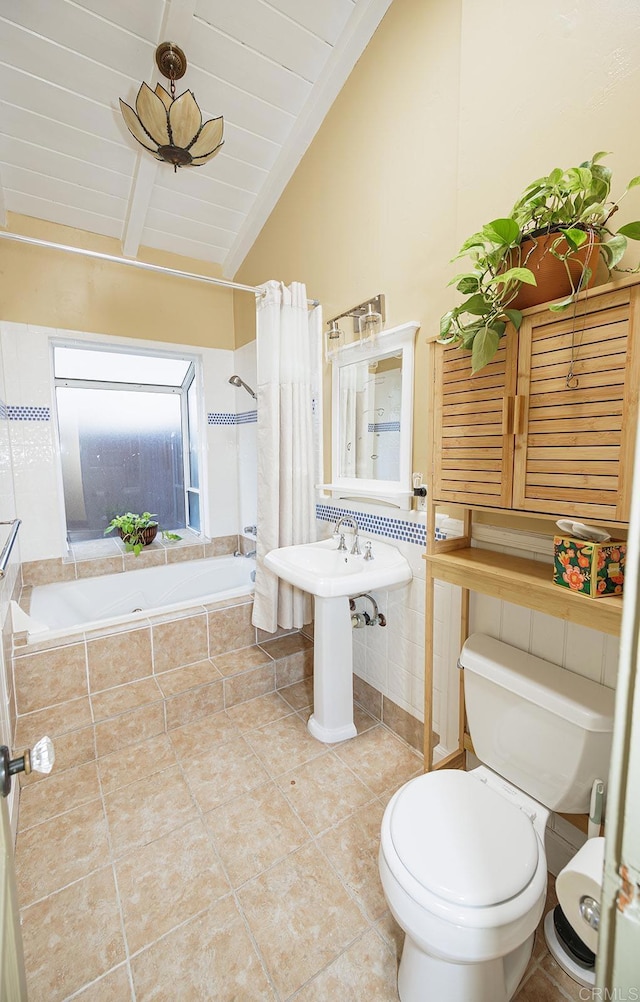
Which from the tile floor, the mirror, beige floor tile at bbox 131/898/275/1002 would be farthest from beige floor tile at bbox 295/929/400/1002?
the mirror

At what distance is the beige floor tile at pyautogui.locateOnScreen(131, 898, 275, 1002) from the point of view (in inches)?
40.9

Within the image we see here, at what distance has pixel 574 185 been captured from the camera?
905mm

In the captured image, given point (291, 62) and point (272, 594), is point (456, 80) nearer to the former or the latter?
point (291, 62)

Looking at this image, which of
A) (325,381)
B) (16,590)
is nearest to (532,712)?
(325,381)

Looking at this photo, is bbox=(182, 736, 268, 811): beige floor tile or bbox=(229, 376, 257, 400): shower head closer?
bbox=(182, 736, 268, 811): beige floor tile

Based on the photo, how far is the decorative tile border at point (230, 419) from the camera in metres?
3.11

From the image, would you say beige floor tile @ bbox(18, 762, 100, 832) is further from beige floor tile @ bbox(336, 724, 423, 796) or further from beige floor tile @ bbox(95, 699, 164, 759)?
beige floor tile @ bbox(336, 724, 423, 796)

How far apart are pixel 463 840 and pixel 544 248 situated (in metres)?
1.42

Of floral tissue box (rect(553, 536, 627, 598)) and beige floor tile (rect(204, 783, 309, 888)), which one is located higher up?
floral tissue box (rect(553, 536, 627, 598))

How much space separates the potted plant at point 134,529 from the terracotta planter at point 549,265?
271cm

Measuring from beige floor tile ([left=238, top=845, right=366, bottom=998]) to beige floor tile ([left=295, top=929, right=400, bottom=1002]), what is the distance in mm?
21

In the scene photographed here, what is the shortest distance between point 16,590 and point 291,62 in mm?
2968

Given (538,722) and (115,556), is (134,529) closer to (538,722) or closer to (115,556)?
(115,556)

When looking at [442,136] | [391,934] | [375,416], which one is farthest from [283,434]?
[391,934]
